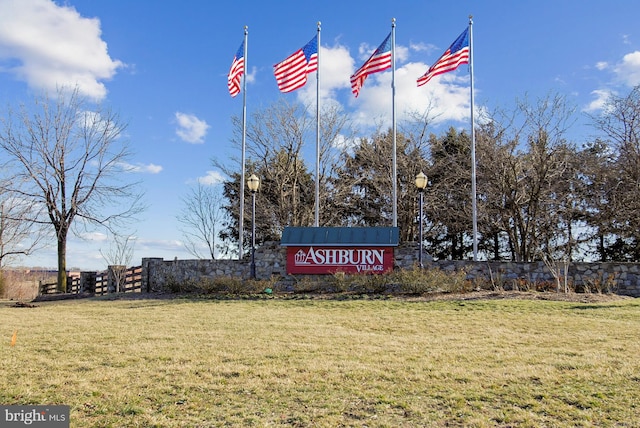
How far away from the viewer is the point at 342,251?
1645 cm

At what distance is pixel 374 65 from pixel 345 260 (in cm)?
792

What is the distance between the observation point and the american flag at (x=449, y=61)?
18.8 m

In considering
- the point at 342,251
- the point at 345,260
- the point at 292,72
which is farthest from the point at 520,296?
the point at 292,72

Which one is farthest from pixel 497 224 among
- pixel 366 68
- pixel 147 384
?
pixel 147 384

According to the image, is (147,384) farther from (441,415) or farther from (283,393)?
(441,415)

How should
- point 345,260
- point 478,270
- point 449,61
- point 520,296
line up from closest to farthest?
point 520,296
point 345,260
point 478,270
point 449,61

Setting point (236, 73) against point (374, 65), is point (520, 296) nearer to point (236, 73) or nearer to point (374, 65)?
point (374, 65)

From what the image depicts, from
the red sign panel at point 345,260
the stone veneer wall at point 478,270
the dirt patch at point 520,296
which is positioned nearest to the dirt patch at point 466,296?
the dirt patch at point 520,296

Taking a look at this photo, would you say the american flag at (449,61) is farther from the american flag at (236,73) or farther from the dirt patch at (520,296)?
the dirt patch at (520,296)

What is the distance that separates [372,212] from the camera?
92.6 feet

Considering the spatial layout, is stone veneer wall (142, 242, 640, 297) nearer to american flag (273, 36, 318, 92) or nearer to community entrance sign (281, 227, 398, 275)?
community entrance sign (281, 227, 398, 275)

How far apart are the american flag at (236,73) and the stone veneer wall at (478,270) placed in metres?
6.95

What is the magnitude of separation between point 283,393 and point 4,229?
985 inches

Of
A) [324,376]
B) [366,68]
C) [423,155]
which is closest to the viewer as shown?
[324,376]
